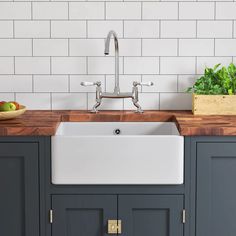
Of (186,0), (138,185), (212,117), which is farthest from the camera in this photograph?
(186,0)

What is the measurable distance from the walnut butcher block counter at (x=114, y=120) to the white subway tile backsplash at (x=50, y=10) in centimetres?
59

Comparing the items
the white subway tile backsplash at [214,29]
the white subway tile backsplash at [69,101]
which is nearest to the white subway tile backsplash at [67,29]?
the white subway tile backsplash at [69,101]

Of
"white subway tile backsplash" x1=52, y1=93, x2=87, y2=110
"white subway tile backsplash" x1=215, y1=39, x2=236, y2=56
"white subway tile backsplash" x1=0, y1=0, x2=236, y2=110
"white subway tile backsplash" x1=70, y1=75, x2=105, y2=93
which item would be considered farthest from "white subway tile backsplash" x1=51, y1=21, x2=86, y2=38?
"white subway tile backsplash" x1=215, y1=39, x2=236, y2=56

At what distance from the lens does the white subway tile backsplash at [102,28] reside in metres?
3.84

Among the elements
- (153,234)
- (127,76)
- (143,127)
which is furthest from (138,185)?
(127,76)

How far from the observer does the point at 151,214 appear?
324 centimetres

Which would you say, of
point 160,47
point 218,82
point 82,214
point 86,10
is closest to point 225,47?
point 218,82

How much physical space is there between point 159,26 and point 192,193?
1.13 metres

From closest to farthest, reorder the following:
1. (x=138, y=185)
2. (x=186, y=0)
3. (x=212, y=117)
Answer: (x=138, y=185) < (x=212, y=117) < (x=186, y=0)

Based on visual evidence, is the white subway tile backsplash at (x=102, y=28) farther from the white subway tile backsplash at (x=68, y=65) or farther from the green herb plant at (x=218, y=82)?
the green herb plant at (x=218, y=82)

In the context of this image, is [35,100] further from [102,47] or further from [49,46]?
[102,47]

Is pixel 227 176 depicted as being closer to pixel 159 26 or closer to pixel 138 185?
pixel 138 185

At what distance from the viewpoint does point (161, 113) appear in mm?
3771

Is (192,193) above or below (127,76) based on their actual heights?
below
